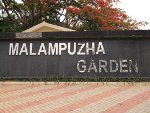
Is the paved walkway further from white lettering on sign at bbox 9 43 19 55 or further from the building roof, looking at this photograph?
the building roof

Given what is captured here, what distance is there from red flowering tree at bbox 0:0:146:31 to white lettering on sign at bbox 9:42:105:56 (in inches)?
346

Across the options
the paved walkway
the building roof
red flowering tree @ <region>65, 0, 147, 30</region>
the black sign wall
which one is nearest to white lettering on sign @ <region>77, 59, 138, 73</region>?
the black sign wall

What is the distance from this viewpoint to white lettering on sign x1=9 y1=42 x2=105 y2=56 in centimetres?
1333

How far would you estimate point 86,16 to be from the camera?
23.4 metres

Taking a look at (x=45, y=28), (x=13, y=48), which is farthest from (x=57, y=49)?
(x=45, y=28)

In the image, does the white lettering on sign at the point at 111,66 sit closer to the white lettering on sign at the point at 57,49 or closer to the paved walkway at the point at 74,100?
the white lettering on sign at the point at 57,49

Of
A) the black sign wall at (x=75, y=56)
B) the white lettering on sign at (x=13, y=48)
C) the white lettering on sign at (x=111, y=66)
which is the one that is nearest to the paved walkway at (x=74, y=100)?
the white lettering on sign at (x=111, y=66)

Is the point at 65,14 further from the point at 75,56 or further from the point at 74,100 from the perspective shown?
the point at 74,100

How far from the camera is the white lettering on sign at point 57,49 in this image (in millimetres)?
13328

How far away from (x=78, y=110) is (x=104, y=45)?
20.7ft

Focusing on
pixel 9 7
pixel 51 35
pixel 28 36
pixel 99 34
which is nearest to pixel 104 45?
pixel 99 34

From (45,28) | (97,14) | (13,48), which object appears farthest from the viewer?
(97,14)

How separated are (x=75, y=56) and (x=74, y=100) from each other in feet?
15.9

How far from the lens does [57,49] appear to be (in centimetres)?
1353
